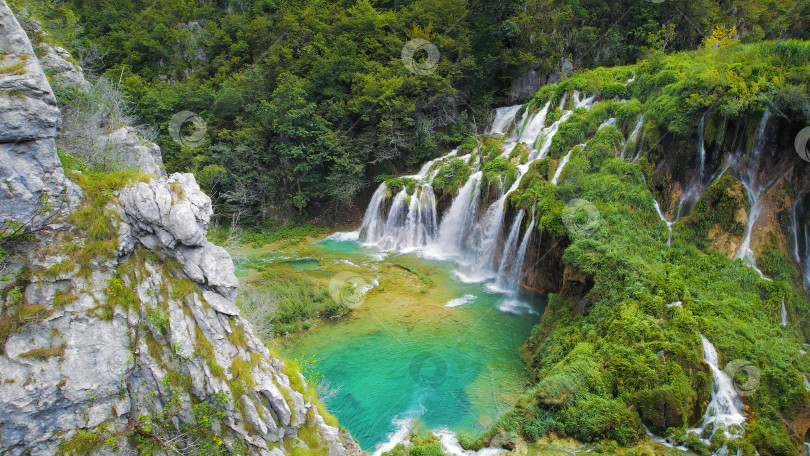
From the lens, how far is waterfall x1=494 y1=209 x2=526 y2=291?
1427 centimetres

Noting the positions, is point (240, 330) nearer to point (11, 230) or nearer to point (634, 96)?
point (11, 230)

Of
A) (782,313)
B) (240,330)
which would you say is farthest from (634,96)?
(240,330)

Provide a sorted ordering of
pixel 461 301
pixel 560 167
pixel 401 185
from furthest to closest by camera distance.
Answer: pixel 401 185 → pixel 560 167 → pixel 461 301

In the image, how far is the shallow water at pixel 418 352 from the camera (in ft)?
29.4

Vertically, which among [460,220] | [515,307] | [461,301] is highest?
[460,220]

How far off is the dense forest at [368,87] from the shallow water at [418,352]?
869cm

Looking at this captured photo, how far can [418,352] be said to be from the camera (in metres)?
11.1

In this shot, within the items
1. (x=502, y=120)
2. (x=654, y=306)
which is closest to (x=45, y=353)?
(x=654, y=306)

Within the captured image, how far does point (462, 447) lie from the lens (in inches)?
304

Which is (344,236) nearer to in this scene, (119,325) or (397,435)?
(397,435)

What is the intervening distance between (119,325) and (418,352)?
7.56 m

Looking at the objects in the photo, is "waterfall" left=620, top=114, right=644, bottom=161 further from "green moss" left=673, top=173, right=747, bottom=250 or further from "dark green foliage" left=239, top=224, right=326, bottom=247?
"dark green foliage" left=239, top=224, right=326, bottom=247

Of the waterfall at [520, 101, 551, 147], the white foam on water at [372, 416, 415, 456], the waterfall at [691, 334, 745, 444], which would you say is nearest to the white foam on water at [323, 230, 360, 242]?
the waterfall at [520, 101, 551, 147]

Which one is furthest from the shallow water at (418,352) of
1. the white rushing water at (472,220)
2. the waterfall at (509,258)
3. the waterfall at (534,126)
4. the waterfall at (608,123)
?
the waterfall at (534,126)
